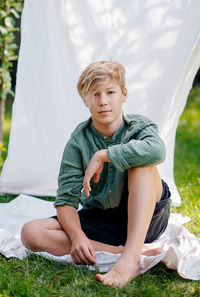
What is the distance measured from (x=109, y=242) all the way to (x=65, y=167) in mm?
324

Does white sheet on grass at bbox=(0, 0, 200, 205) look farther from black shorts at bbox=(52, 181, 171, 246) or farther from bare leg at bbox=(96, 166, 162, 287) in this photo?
bare leg at bbox=(96, 166, 162, 287)

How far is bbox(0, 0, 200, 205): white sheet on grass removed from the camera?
240 cm

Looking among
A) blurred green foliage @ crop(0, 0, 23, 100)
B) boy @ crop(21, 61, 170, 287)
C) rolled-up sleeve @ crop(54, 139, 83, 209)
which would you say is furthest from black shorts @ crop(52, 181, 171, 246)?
blurred green foliage @ crop(0, 0, 23, 100)

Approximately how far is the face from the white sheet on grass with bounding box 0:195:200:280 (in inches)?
18.6

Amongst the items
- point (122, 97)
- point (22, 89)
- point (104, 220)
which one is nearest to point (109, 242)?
point (104, 220)

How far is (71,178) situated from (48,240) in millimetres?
239

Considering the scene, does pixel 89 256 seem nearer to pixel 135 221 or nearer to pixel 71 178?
pixel 135 221

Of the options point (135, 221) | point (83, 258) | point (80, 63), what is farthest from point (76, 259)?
point (80, 63)

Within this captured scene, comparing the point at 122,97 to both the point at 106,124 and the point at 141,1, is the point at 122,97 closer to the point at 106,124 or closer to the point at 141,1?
the point at 106,124

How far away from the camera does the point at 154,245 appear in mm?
1658

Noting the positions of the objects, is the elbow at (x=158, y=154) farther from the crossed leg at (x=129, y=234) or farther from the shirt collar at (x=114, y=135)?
the shirt collar at (x=114, y=135)

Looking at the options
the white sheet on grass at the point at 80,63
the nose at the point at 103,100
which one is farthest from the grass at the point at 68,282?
the white sheet on grass at the point at 80,63

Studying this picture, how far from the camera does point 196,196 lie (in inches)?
96.3

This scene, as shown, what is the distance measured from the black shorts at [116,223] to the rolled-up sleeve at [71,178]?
0.36 ft
